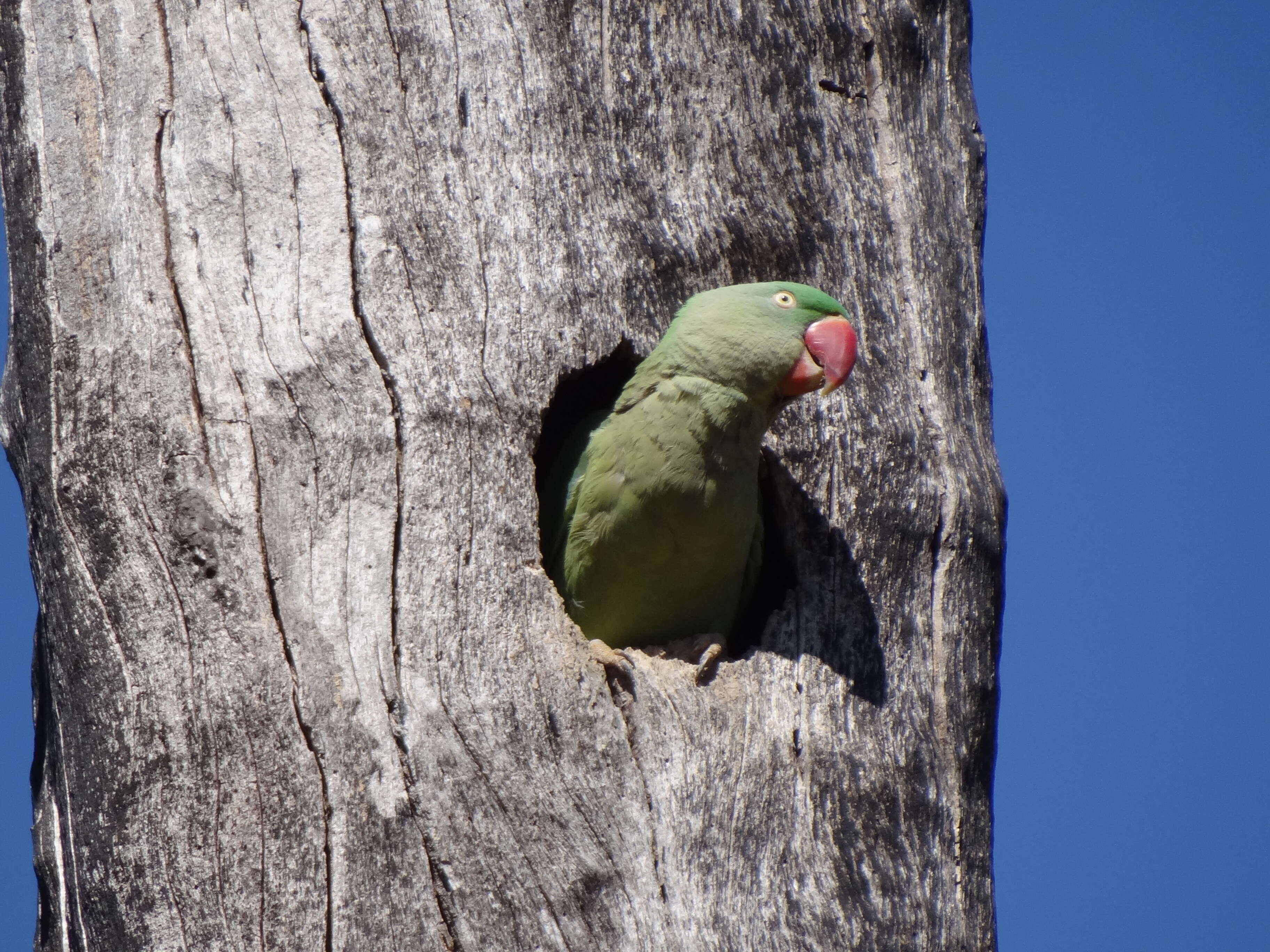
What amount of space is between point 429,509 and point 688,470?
988 mm

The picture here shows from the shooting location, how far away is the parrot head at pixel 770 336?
3.20 metres

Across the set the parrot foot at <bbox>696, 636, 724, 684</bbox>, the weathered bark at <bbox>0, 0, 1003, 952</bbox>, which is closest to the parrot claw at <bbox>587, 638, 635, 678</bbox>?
the weathered bark at <bbox>0, 0, 1003, 952</bbox>

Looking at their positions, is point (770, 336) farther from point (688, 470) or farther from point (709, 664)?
point (709, 664)

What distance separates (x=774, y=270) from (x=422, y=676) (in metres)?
1.62

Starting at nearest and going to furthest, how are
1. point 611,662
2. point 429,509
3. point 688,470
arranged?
point 429,509 → point 611,662 → point 688,470

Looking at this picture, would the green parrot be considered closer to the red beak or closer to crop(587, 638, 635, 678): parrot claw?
the red beak

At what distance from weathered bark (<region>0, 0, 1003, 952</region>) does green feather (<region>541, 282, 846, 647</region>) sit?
5.6 inches

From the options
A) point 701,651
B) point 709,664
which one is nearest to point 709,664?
point 709,664

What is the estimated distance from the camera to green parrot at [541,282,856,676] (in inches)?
128

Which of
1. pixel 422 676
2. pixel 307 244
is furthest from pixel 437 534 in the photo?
pixel 307 244

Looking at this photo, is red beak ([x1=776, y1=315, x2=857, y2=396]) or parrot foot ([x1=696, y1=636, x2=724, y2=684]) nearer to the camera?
parrot foot ([x1=696, y1=636, x2=724, y2=684])

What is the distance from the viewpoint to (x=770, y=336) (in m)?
3.28

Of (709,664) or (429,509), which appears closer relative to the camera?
(429,509)

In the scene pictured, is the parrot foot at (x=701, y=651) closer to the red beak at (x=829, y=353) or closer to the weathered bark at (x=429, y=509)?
the weathered bark at (x=429, y=509)
